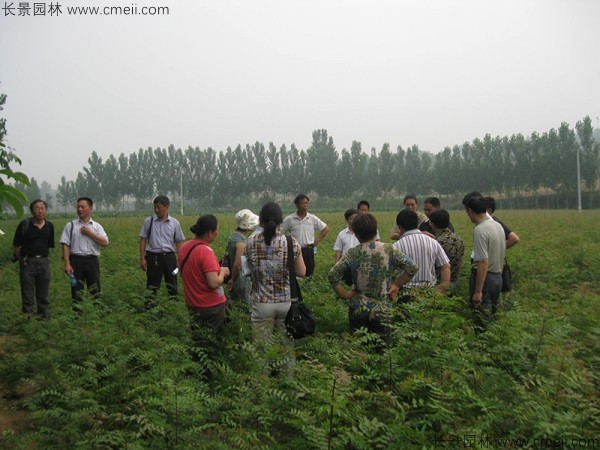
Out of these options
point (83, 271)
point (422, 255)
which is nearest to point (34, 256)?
point (83, 271)

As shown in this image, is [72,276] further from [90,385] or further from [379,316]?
[379,316]

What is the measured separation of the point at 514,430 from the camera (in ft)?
8.89

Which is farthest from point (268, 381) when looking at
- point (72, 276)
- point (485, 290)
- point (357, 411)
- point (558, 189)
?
point (558, 189)

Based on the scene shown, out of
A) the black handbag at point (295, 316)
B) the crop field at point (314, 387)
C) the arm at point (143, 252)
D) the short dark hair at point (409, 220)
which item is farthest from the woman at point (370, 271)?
the arm at point (143, 252)

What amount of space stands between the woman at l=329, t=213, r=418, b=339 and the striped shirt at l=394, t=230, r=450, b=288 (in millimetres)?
594

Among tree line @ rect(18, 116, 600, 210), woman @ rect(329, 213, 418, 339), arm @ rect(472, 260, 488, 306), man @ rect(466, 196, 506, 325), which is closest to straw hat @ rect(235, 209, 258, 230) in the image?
woman @ rect(329, 213, 418, 339)

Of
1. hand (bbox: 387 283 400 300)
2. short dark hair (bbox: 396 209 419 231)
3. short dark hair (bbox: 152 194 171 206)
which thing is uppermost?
short dark hair (bbox: 152 194 171 206)

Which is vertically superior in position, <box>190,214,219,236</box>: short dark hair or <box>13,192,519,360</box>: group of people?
<box>190,214,219,236</box>: short dark hair

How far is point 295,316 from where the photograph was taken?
14.1 ft

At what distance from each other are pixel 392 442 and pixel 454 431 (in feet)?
1.23

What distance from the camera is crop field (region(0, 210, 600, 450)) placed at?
2.78 m

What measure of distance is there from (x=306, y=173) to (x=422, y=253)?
254 ft

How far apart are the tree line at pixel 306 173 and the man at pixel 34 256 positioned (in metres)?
67.2

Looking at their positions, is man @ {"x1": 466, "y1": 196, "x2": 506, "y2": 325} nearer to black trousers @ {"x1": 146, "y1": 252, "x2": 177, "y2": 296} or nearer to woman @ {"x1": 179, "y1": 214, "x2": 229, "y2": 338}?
woman @ {"x1": 179, "y1": 214, "x2": 229, "y2": 338}
